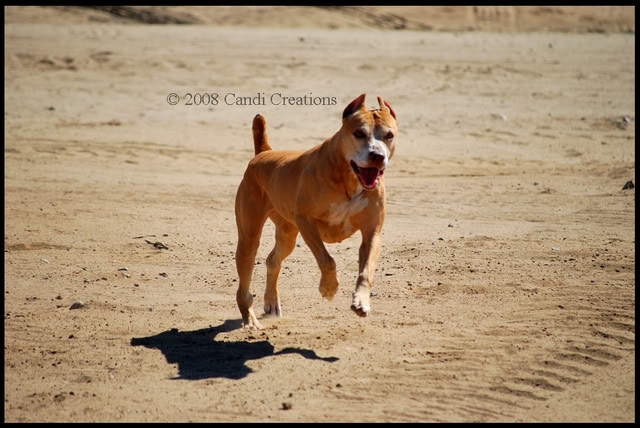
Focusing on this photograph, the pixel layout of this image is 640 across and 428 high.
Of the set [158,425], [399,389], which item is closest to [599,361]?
[399,389]

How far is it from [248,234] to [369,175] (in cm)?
157

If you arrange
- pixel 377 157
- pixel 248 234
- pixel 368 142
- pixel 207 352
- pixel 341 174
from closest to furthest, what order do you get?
pixel 377 157 < pixel 368 142 < pixel 341 174 < pixel 207 352 < pixel 248 234

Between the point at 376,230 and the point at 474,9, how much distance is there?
23.5 m

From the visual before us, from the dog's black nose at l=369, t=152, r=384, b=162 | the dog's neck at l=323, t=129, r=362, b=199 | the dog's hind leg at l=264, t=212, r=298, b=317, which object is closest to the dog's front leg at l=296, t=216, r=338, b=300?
the dog's neck at l=323, t=129, r=362, b=199

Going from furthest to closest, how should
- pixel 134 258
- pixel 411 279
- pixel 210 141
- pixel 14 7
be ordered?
pixel 14 7 < pixel 210 141 < pixel 134 258 < pixel 411 279

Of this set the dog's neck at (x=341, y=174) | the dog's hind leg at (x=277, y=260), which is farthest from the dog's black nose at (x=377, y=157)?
the dog's hind leg at (x=277, y=260)

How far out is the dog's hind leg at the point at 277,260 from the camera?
7.50 meters

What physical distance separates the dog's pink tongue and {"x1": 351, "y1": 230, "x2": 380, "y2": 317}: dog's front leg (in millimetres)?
562

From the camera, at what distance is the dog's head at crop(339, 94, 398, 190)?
593 cm

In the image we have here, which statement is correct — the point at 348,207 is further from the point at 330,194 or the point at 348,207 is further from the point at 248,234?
the point at 248,234

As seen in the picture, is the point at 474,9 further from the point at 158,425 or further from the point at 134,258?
the point at 158,425

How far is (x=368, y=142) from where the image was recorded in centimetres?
602

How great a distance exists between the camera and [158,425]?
5.42 metres

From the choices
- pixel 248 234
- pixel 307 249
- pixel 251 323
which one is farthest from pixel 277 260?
pixel 307 249
